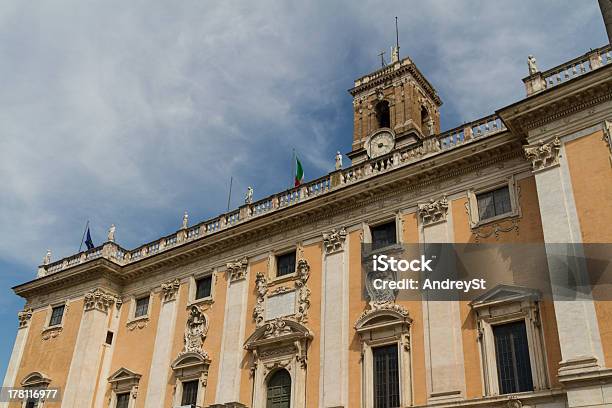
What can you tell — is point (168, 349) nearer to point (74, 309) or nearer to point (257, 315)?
point (257, 315)

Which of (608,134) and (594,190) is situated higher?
(608,134)

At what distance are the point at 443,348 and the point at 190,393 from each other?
1054 centimetres

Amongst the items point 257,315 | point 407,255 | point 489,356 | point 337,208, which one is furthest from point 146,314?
point 489,356

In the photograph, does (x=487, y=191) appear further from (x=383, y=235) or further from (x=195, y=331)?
(x=195, y=331)

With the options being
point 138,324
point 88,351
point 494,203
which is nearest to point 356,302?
point 494,203

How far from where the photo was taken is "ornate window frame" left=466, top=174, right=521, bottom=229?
19016mm

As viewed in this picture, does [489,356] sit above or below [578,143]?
below

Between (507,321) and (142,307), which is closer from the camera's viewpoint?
(507,321)

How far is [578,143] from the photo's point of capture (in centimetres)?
1792

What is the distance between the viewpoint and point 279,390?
21453mm

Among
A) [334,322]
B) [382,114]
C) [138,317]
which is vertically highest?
[382,114]

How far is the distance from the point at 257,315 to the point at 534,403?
1059 cm

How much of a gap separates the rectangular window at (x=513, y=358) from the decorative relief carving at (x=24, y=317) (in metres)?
23.5

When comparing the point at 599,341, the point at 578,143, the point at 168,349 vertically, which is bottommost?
the point at 599,341
